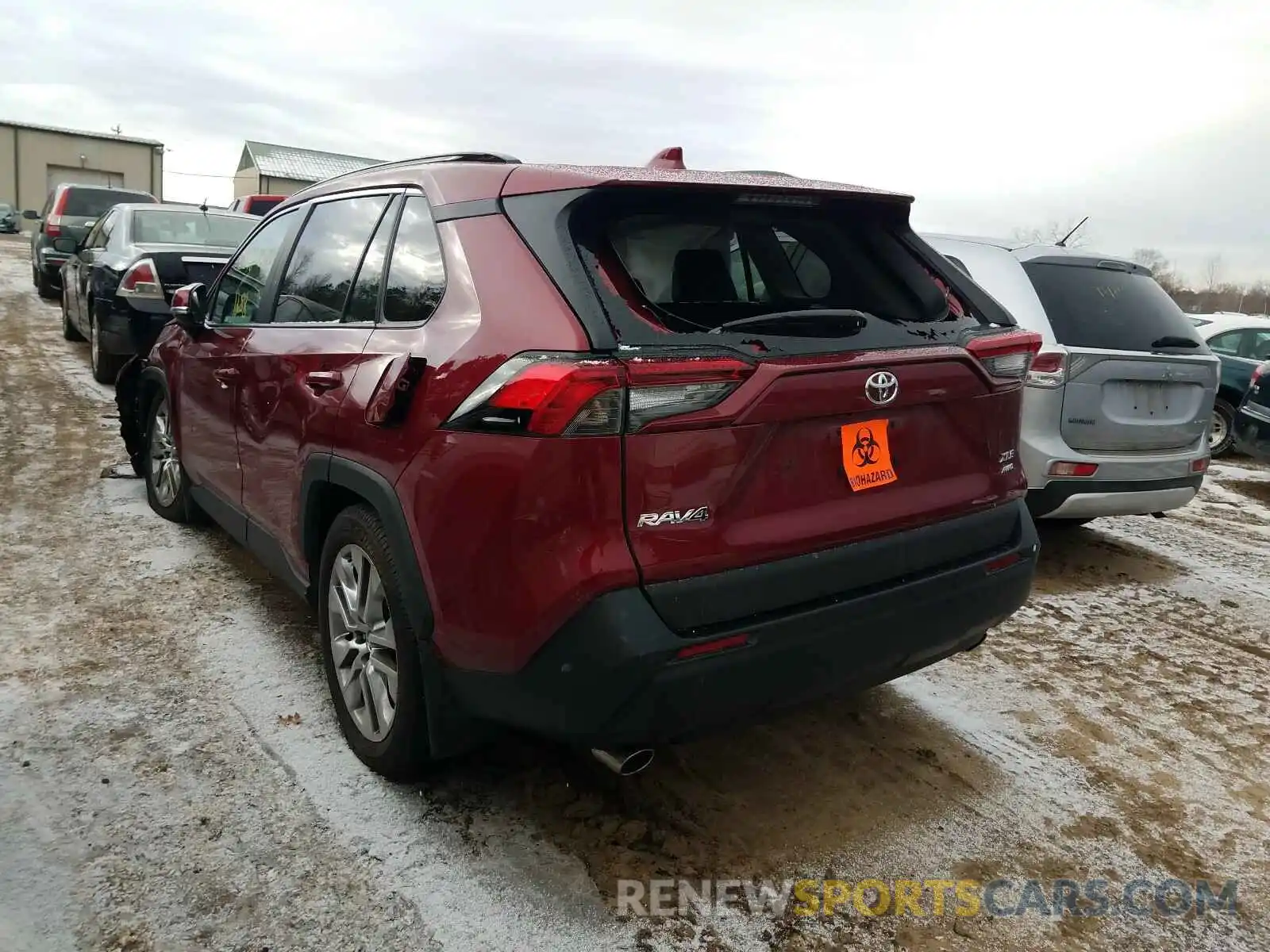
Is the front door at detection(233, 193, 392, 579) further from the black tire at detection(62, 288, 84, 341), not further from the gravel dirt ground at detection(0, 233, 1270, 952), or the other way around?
the black tire at detection(62, 288, 84, 341)

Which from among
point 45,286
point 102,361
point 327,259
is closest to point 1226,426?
point 327,259

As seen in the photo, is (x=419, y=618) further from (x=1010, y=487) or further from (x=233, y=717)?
(x=1010, y=487)

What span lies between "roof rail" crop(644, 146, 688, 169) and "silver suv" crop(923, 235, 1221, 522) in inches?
92.9

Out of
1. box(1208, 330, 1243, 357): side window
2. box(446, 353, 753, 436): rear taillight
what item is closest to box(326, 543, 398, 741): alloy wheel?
box(446, 353, 753, 436): rear taillight

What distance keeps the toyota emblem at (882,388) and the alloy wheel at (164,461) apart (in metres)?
3.87

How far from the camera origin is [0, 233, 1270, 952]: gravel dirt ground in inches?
89.7

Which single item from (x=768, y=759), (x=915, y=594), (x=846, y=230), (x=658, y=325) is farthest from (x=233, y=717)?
(x=846, y=230)

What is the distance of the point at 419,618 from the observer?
243cm

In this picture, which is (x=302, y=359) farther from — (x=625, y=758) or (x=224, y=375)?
(x=625, y=758)

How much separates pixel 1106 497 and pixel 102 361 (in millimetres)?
8318

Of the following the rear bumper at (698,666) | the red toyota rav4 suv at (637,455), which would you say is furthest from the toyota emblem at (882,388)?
the rear bumper at (698,666)

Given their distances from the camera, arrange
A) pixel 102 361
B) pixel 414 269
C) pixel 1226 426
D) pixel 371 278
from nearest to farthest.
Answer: pixel 414 269 → pixel 371 278 → pixel 102 361 → pixel 1226 426

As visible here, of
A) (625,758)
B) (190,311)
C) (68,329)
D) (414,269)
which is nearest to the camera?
(625,758)

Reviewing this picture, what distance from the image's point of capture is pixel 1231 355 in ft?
32.9
